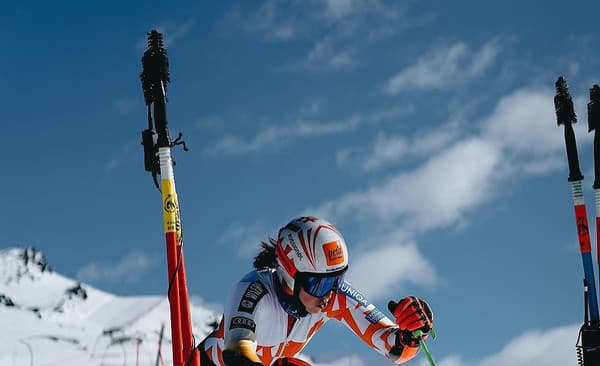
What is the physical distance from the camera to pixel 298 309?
7727mm

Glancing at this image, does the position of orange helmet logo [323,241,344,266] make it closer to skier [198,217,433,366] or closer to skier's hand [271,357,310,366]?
skier [198,217,433,366]

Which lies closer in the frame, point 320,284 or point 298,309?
point 320,284

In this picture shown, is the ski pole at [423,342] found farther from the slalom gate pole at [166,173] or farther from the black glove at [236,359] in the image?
the slalom gate pole at [166,173]

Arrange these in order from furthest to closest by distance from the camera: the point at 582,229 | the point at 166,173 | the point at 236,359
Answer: the point at 582,229
the point at 166,173
the point at 236,359

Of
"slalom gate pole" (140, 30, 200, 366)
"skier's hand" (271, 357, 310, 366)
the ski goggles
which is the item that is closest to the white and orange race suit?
"skier's hand" (271, 357, 310, 366)

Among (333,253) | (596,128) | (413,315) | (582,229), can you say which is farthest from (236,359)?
(596,128)

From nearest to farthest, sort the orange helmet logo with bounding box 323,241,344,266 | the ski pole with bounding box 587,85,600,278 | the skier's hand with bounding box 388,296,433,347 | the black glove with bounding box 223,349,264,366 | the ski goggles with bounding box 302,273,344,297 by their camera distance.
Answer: the black glove with bounding box 223,349,264,366 → the orange helmet logo with bounding box 323,241,344,266 → the ski goggles with bounding box 302,273,344,297 → the skier's hand with bounding box 388,296,433,347 → the ski pole with bounding box 587,85,600,278

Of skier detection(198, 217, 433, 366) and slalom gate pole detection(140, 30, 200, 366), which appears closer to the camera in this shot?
skier detection(198, 217, 433, 366)

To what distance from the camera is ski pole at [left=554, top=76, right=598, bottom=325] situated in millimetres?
16297

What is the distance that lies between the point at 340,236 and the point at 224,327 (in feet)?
4.00

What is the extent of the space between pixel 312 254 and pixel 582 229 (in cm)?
1058

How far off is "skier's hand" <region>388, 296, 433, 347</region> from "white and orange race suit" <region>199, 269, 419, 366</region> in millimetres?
280

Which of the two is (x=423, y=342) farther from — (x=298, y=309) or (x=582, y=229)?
(x=582, y=229)

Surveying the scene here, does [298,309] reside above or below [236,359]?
above
